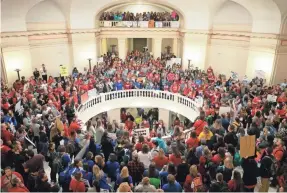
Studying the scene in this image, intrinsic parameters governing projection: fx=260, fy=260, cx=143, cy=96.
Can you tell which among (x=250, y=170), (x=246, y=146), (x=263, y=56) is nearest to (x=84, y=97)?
(x=246, y=146)

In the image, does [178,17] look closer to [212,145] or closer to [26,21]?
[26,21]

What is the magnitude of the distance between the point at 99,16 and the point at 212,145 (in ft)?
51.0

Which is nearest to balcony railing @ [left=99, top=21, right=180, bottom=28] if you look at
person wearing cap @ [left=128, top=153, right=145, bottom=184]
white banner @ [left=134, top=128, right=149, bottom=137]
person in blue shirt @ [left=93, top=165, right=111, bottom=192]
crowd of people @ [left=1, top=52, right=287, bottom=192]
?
crowd of people @ [left=1, top=52, right=287, bottom=192]

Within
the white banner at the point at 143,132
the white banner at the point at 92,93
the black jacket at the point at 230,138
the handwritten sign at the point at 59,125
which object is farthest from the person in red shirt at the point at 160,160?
the white banner at the point at 92,93

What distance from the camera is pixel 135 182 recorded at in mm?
5703

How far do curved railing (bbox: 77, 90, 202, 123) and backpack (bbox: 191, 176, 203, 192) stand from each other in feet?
25.1

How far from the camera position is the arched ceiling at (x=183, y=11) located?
13.6 meters

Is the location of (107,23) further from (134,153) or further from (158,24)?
(134,153)

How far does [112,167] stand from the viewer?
5.55 m

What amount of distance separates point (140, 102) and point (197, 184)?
A: 991 cm

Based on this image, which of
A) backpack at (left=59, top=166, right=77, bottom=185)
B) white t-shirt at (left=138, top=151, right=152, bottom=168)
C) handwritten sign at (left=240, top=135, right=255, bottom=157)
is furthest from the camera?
white t-shirt at (left=138, top=151, right=152, bottom=168)

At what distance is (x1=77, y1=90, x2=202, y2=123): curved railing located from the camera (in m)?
12.9

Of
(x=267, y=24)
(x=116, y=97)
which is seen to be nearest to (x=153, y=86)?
(x=116, y=97)

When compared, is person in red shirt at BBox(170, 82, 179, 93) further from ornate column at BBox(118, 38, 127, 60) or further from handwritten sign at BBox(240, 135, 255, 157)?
handwritten sign at BBox(240, 135, 255, 157)
